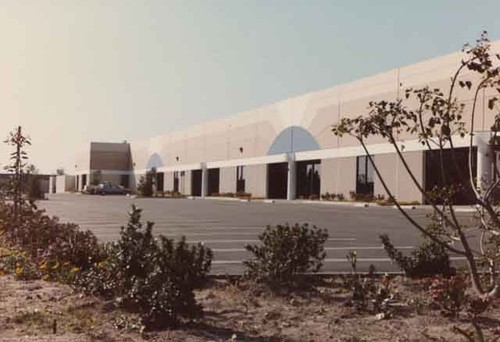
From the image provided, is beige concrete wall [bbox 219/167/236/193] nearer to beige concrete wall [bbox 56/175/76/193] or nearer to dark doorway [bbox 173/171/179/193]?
dark doorway [bbox 173/171/179/193]

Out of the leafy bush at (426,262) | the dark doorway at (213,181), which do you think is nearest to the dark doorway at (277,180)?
the dark doorway at (213,181)

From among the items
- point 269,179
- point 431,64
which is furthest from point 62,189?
point 431,64

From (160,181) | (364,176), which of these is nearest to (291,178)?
(364,176)

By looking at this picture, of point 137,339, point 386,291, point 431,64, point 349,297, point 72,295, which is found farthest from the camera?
point 431,64

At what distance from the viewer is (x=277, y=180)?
6184 centimetres

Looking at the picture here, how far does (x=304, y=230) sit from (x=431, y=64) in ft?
115

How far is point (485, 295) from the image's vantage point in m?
6.65

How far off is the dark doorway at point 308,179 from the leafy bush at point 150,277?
45806mm

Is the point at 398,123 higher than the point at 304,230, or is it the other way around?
the point at 398,123

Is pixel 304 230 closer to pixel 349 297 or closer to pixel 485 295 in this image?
pixel 349 297

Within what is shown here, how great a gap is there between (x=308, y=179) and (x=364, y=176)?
957cm

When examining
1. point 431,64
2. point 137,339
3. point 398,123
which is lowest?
point 137,339

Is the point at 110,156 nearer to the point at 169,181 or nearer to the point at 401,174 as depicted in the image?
the point at 169,181

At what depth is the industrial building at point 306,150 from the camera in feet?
134
